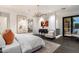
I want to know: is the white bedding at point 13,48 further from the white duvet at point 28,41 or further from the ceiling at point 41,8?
the ceiling at point 41,8

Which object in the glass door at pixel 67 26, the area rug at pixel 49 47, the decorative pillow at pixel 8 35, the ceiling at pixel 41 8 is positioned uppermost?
the ceiling at pixel 41 8

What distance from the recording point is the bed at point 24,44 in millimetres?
1772

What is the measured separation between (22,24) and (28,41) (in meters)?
0.44

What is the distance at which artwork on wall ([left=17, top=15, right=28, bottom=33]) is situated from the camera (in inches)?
78.1

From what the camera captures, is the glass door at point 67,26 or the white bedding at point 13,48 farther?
the glass door at point 67,26

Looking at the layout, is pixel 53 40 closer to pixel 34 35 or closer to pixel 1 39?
pixel 34 35

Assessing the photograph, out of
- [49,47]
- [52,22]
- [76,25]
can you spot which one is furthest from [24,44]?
[76,25]

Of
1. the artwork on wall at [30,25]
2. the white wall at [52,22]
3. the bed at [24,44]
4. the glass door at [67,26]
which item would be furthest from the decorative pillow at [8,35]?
the glass door at [67,26]

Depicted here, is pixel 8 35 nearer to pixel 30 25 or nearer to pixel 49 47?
pixel 30 25

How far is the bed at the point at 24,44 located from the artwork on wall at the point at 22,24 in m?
0.13

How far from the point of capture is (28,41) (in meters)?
2.02
